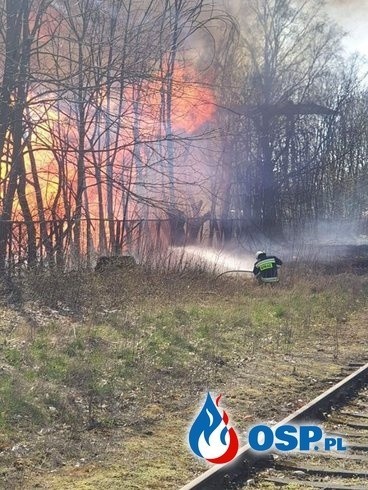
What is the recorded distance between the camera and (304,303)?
13836 millimetres

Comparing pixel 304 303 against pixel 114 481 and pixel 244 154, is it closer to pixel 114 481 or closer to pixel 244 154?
pixel 114 481

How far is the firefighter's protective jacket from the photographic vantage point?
1672 centimetres

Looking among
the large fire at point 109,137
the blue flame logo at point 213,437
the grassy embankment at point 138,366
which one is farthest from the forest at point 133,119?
the blue flame logo at point 213,437

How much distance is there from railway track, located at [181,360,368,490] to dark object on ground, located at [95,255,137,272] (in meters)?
7.97

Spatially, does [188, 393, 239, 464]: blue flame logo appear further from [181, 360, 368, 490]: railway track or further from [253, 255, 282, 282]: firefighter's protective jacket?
[253, 255, 282, 282]: firefighter's protective jacket

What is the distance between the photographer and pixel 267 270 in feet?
55.1

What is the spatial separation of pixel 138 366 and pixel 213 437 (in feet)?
8.15

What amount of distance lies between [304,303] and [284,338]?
11.8 feet

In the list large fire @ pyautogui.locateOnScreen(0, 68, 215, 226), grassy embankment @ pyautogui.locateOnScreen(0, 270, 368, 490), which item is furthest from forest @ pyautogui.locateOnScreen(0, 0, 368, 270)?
grassy embankment @ pyautogui.locateOnScreen(0, 270, 368, 490)

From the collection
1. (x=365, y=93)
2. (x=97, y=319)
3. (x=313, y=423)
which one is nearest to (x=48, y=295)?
(x=97, y=319)

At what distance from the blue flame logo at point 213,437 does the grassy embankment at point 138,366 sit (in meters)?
0.12

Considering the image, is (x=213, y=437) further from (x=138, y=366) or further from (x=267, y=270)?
(x=267, y=270)

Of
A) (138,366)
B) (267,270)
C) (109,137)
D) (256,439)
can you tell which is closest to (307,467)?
(256,439)

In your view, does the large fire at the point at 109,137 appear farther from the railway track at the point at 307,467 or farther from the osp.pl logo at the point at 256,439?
the railway track at the point at 307,467
